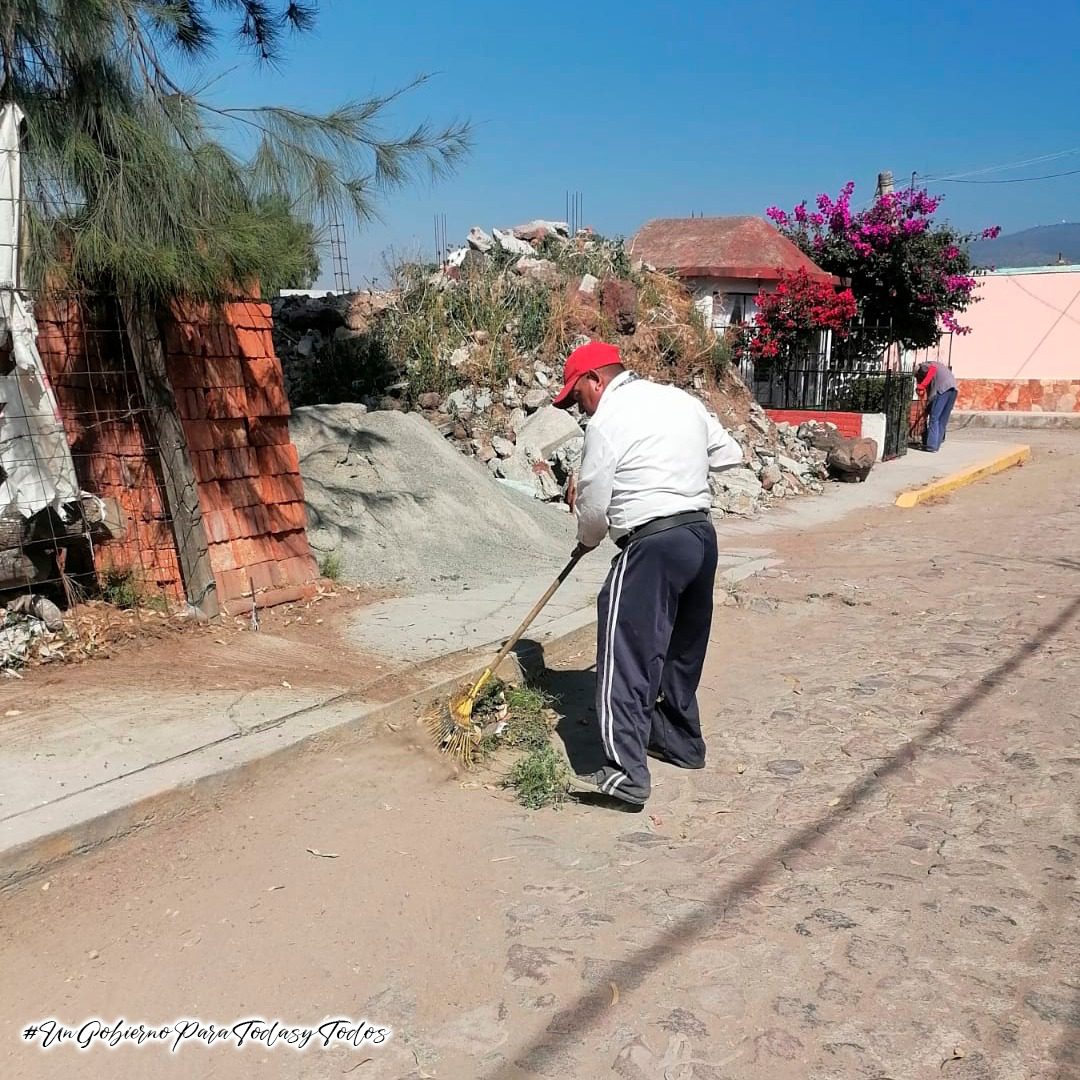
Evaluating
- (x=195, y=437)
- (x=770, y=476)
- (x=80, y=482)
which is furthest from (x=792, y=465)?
(x=80, y=482)

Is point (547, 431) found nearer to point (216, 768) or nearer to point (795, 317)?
point (795, 317)

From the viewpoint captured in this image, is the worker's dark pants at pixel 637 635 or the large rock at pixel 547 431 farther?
the large rock at pixel 547 431

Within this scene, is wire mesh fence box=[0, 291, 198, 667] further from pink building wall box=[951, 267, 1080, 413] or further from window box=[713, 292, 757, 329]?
pink building wall box=[951, 267, 1080, 413]

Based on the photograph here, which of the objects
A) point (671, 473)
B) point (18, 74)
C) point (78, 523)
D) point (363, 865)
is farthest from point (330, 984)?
point (18, 74)

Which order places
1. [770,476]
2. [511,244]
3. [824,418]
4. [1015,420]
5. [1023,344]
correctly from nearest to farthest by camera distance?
1. [770,476]
2. [511,244]
3. [824,418]
4. [1015,420]
5. [1023,344]

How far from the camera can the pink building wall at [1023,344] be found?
22.5 m

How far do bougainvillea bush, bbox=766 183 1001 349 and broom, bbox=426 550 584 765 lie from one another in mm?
12822

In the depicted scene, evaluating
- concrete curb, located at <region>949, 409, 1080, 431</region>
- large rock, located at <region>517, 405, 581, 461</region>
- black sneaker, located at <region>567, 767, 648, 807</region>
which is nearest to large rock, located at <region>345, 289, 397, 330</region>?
large rock, located at <region>517, 405, 581, 461</region>

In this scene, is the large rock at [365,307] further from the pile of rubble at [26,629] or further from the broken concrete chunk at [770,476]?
the pile of rubble at [26,629]

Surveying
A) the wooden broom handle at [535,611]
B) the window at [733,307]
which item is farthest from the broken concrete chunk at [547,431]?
the wooden broom handle at [535,611]

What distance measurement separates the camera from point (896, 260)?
16.4 m

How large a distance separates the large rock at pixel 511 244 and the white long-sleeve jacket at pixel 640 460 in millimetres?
9866

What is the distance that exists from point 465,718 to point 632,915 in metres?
1.52

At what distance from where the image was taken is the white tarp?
4727 millimetres
